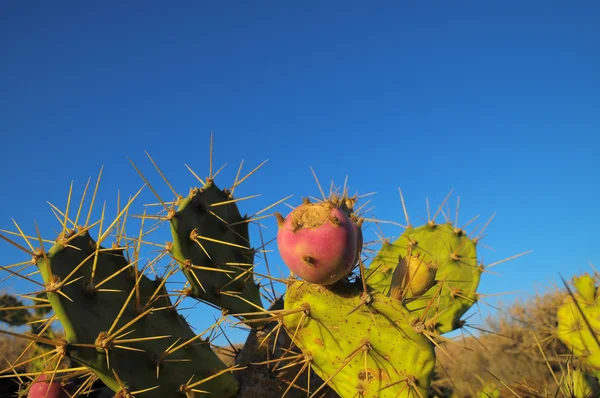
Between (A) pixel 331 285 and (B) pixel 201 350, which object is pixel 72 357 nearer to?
(B) pixel 201 350

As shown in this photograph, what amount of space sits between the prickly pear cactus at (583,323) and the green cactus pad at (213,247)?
2.41 m

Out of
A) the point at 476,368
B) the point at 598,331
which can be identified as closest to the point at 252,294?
the point at 598,331

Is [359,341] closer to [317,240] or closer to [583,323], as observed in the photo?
[317,240]

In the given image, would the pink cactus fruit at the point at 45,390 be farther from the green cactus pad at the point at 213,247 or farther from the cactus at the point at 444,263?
the cactus at the point at 444,263

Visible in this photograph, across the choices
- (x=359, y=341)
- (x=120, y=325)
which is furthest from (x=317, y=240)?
(x=120, y=325)

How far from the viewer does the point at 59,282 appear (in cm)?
175

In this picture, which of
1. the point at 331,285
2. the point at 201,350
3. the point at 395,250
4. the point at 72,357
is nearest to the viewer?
the point at 72,357

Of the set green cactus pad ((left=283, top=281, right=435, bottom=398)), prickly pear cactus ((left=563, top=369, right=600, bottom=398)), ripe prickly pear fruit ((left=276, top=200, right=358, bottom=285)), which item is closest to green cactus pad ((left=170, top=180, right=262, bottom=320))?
green cactus pad ((left=283, top=281, right=435, bottom=398))

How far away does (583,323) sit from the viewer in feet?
12.0

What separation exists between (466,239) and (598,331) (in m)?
1.13

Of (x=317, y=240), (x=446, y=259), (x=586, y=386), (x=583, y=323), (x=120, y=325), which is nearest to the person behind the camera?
(x=317, y=240)

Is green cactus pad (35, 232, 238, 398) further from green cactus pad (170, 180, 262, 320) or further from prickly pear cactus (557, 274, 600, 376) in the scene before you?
prickly pear cactus (557, 274, 600, 376)

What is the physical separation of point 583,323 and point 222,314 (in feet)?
8.75

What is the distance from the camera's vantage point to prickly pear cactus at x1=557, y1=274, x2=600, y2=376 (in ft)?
11.9
